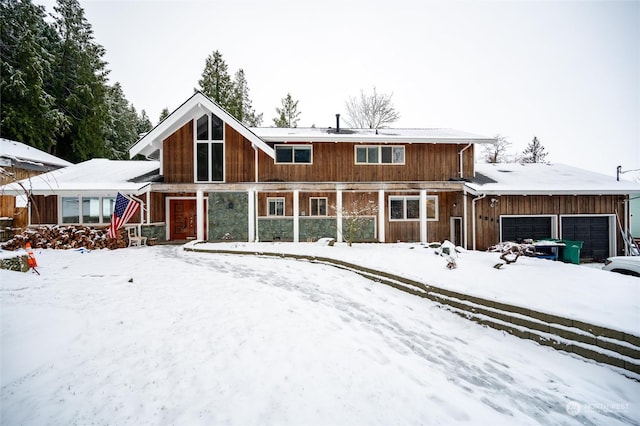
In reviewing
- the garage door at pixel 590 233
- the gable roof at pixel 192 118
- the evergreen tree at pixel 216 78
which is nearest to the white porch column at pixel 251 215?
the gable roof at pixel 192 118

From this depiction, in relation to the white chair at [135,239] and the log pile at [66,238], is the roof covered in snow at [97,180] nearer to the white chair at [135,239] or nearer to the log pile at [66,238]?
the log pile at [66,238]

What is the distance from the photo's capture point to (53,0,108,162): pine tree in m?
23.2

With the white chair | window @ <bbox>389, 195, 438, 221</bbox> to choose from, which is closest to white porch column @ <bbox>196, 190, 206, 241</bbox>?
the white chair

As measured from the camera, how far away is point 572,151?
5188 centimetres

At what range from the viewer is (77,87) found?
23.1 meters

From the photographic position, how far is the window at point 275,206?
1420cm

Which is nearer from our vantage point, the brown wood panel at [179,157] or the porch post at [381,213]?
the porch post at [381,213]

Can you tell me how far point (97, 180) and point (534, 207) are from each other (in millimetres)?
21821

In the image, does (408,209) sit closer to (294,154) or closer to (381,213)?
(381,213)

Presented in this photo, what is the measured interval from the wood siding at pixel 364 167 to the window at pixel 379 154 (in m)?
0.23

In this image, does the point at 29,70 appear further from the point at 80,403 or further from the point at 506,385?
the point at 506,385

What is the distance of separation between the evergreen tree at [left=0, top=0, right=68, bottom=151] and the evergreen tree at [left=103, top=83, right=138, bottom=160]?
4262mm

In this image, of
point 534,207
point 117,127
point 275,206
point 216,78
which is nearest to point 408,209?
point 534,207

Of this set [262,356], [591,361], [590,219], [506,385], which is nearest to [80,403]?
[262,356]
